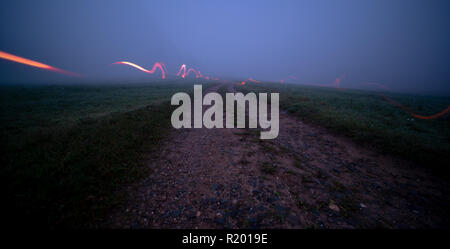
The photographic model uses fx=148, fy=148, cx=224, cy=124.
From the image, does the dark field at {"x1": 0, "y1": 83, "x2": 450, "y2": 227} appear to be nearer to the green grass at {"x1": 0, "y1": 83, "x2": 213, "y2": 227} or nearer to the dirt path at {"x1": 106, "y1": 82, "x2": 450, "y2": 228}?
the green grass at {"x1": 0, "y1": 83, "x2": 213, "y2": 227}

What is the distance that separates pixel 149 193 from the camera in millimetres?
4344

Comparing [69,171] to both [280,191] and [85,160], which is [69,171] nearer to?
[85,160]

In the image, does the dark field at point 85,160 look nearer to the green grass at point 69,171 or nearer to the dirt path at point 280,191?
the green grass at point 69,171

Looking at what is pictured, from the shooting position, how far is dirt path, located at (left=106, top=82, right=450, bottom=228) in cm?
365

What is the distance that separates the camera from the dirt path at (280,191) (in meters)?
3.65

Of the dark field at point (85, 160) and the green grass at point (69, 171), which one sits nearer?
the green grass at point (69, 171)

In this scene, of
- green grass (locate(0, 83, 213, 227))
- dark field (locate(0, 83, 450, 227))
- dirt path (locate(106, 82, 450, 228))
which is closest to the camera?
green grass (locate(0, 83, 213, 227))

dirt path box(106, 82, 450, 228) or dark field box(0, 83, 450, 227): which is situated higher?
dark field box(0, 83, 450, 227)

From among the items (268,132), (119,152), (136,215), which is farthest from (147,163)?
(268,132)

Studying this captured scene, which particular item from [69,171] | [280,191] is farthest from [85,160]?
[280,191]

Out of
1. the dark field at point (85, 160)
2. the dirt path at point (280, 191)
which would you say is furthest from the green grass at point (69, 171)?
the dirt path at point (280, 191)

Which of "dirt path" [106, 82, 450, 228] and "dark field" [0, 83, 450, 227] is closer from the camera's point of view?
"dark field" [0, 83, 450, 227]

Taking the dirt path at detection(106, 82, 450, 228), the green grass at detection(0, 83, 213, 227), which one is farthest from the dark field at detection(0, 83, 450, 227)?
the dirt path at detection(106, 82, 450, 228)
